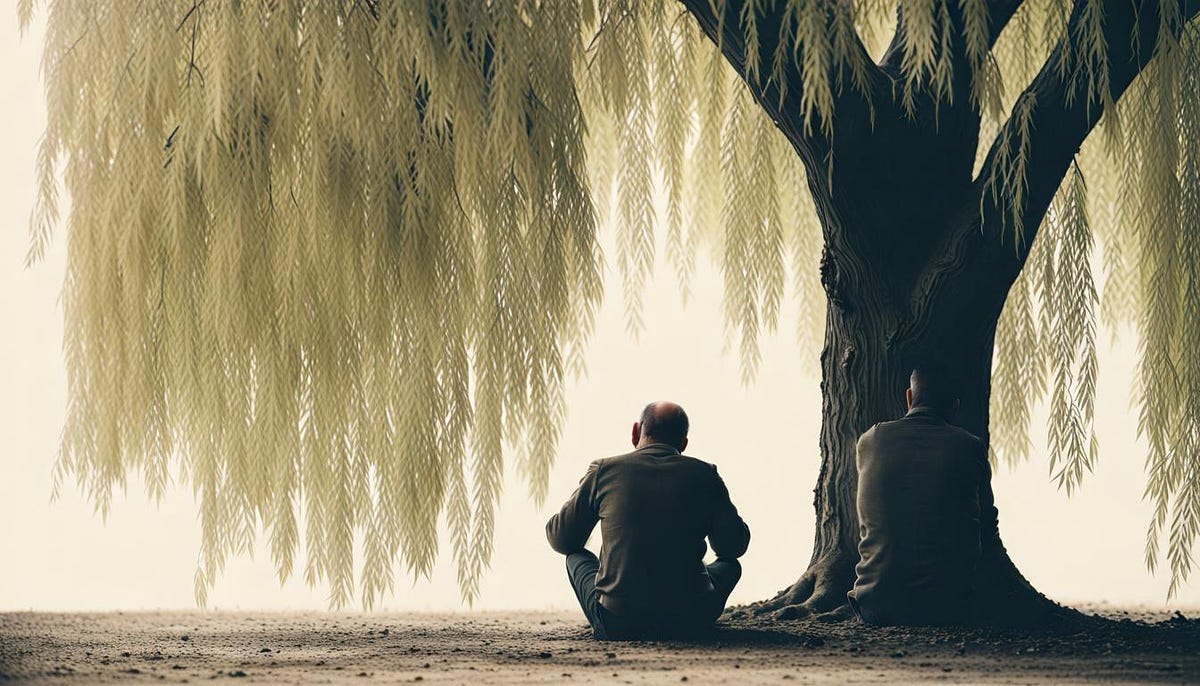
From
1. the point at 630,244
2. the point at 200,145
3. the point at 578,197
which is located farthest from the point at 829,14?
the point at 200,145

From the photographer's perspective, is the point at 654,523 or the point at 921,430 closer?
the point at 654,523

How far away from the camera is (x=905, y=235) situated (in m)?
5.48

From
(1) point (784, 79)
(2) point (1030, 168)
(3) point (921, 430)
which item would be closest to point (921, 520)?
(3) point (921, 430)

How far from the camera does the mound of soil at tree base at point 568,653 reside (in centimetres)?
388

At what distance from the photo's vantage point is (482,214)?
5.02m

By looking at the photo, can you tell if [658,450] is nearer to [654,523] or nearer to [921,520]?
[654,523]

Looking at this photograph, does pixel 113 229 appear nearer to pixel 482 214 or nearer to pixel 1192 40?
pixel 482 214

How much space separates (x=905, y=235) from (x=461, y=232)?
70.2 inches

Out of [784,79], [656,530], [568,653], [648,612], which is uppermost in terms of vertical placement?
[784,79]

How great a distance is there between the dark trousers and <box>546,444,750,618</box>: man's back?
1.2 inches

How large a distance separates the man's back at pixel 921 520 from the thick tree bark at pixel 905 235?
408 millimetres

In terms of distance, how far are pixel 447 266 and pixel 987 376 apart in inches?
87.1

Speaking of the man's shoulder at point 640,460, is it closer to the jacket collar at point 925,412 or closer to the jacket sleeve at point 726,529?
the jacket sleeve at point 726,529

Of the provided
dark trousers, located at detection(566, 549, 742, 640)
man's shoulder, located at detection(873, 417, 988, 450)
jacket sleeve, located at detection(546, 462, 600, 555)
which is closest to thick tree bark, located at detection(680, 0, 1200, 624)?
man's shoulder, located at detection(873, 417, 988, 450)
